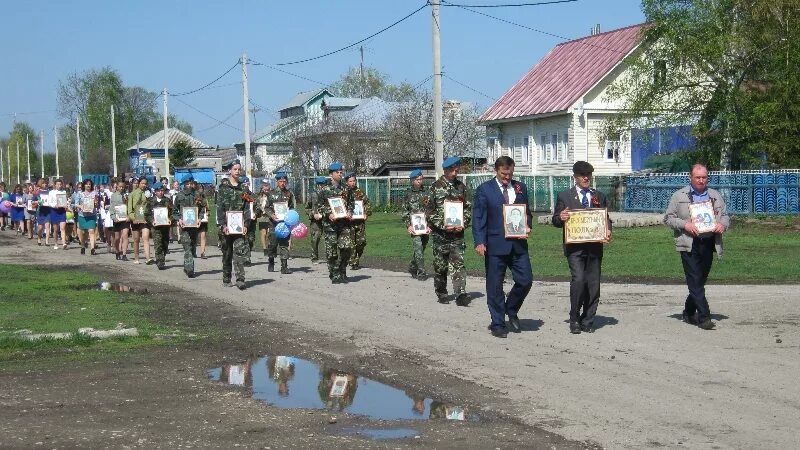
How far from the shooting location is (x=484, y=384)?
10125 mm

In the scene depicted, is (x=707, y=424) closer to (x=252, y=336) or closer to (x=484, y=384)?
(x=484, y=384)

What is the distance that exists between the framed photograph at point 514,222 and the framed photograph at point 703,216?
1.87 m

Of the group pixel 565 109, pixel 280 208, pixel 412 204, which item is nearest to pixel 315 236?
pixel 280 208

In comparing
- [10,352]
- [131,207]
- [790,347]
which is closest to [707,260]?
[790,347]

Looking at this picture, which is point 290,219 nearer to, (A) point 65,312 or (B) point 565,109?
(A) point 65,312

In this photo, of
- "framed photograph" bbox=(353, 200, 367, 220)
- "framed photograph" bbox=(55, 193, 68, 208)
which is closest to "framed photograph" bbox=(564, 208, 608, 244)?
"framed photograph" bbox=(353, 200, 367, 220)

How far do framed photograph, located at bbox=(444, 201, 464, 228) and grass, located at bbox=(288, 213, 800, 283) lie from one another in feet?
16.2

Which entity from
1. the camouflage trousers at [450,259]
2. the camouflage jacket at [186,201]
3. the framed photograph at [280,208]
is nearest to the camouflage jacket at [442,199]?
the camouflage trousers at [450,259]

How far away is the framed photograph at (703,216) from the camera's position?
42.5 feet

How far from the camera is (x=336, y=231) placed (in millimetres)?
19406

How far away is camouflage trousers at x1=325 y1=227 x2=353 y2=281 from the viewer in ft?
63.5

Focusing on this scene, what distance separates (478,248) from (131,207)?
45.2 feet

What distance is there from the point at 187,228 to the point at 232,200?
3.38 m

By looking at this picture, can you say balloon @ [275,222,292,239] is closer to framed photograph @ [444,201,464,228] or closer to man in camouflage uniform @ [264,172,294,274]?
man in camouflage uniform @ [264,172,294,274]
